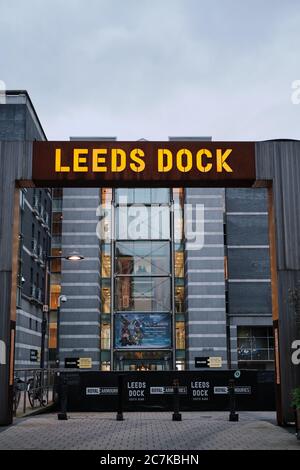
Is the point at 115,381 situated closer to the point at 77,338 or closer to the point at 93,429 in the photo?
the point at 93,429

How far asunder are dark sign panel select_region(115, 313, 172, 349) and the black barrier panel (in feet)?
96.0

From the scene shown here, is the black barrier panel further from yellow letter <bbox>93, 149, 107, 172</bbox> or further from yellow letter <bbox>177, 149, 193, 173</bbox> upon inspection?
yellow letter <bbox>177, 149, 193, 173</bbox>

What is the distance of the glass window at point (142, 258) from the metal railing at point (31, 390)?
88.0 ft

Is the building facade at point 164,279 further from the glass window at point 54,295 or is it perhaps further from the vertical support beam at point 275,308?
the vertical support beam at point 275,308

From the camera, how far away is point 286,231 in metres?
16.5

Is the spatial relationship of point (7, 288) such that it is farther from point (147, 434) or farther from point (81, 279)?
point (81, 279)

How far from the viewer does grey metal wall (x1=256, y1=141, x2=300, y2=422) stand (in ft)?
51.3

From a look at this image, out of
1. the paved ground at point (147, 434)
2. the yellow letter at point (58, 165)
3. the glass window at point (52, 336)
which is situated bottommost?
the paved ground at point (147, 434)

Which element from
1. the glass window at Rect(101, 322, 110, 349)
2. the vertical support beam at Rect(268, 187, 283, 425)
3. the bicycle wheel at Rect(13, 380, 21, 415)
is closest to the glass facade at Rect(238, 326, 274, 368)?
the glass window at Rect(101, 322, 110, 349)

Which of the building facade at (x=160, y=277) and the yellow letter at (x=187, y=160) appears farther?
the building facade at (x=160, y=277)

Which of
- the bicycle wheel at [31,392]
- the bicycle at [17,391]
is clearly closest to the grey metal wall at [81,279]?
the bicycle wheel at [31,392]

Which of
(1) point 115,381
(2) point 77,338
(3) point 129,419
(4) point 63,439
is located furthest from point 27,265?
(4) point 63,439

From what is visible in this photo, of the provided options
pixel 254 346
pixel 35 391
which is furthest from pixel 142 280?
pixel 35 391

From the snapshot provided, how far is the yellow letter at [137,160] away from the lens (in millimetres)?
16859
